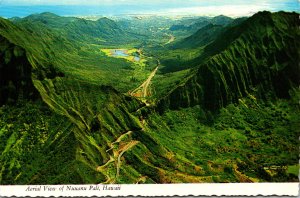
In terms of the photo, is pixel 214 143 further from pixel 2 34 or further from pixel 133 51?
pixel 2 34

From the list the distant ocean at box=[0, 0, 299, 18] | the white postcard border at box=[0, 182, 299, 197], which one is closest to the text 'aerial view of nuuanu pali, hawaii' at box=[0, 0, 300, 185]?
the distant ocean at box=[0, 0, 299, 18]

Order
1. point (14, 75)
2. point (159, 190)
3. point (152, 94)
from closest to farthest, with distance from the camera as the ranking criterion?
point (159, 190)
point (14, 75)
point (152, 94)

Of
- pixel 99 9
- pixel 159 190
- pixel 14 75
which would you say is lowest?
pixel 159 190

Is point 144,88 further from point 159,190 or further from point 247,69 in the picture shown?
point 159,190

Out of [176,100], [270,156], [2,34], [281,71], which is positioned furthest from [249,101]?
[2,34]

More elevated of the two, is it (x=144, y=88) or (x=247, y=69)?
(x=144, y=88)

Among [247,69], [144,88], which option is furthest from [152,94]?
[247,69]

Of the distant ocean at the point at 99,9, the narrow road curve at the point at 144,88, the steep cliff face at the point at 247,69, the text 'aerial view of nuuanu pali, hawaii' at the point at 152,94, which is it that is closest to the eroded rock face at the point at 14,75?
the text 'aerial view of nuuanu pali, hawaii' at the point at 152,94
